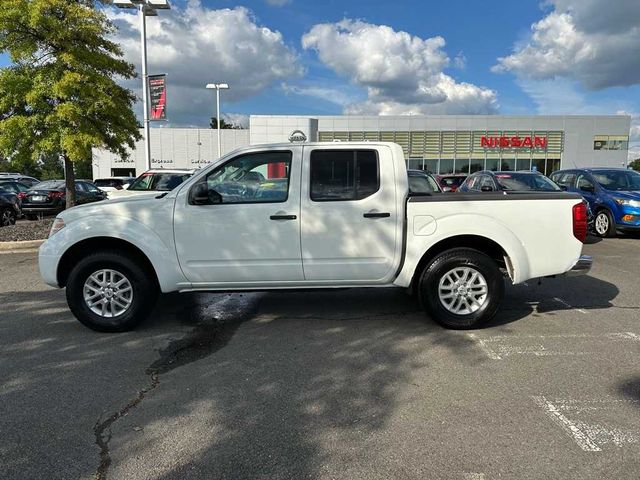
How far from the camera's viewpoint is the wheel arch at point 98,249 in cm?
508

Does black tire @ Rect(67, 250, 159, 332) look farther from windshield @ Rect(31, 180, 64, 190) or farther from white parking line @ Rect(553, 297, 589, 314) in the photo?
windshield @ Rect(31, 180, 64, 190)

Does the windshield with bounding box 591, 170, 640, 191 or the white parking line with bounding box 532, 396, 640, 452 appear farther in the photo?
the windshield with bounding box 591, 170, 640, 191

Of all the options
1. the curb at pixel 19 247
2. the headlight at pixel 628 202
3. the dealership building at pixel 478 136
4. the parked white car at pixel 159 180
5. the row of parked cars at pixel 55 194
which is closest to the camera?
the curb at pixel 19 247

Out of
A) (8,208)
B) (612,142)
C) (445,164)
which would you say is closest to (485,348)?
(8,208)

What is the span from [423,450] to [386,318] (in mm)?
2670

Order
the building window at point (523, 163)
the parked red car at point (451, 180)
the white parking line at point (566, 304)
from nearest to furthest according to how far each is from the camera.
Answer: the white parking line at point (566, 304), the parked red car at point (451, 180), the building window at point (523, 163)

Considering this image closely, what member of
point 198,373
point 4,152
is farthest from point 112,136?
point 198,373

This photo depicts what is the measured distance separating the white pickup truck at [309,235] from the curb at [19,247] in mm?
6467

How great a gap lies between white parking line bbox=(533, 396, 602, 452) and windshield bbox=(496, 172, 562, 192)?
9063 mm

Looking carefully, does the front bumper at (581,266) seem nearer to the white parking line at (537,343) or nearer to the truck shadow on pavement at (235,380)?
the white parking line at (537,343)

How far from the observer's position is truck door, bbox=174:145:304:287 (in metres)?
4.92

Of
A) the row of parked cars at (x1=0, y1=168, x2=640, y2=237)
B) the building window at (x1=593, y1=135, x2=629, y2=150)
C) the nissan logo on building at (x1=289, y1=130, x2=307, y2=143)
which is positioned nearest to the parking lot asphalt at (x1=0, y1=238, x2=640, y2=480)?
the nissan logo on building at (x1=289, y1=130, x2=307, y2=143)

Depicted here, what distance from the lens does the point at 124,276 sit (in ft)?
16.5

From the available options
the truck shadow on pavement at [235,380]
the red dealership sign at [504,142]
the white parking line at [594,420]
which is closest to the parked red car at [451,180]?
the truck shadow on pavement at [235,380]
